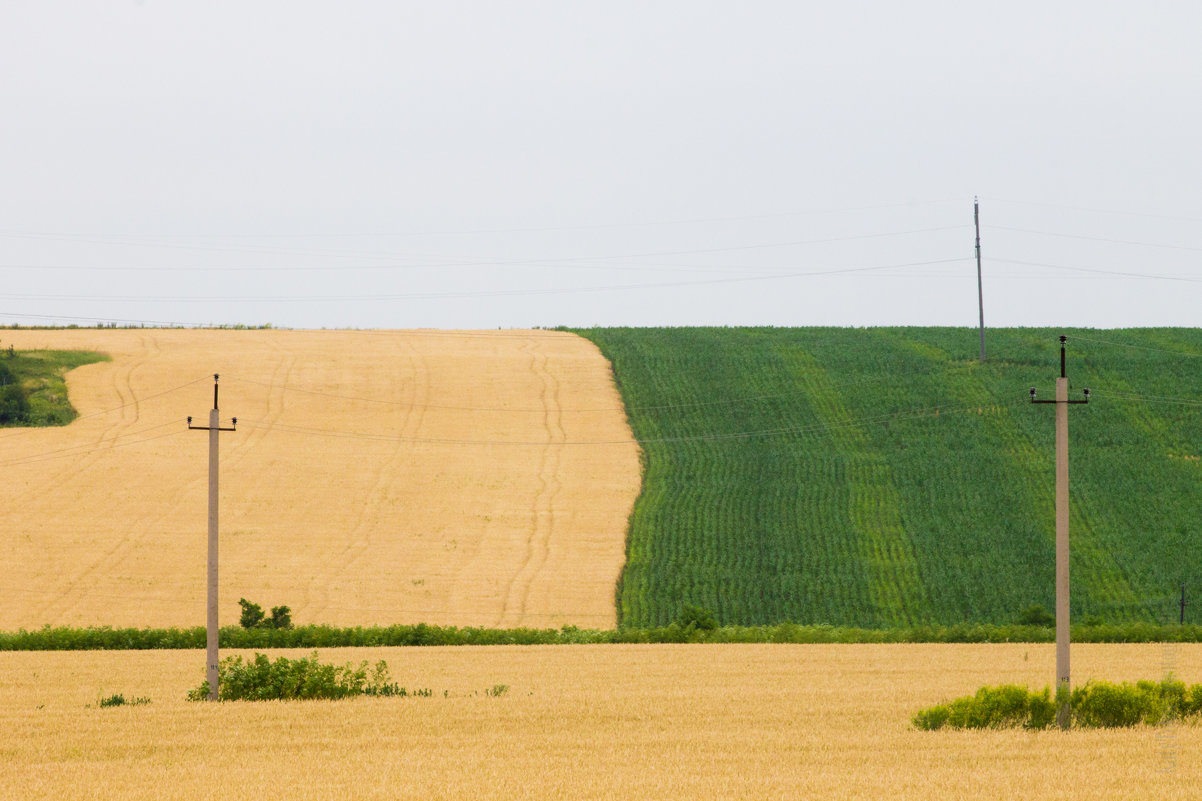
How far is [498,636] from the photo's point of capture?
129ft

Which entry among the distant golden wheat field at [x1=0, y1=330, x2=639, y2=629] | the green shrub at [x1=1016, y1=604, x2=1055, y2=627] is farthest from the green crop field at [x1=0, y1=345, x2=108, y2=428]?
the green shrub at [x1=1016, y1=604, x2=1055, y2=627]

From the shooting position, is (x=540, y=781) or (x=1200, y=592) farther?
(x=1200, y=592)

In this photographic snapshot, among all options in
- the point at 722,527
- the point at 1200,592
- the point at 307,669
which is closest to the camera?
the point at 307,669

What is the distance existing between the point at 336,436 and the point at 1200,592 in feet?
137

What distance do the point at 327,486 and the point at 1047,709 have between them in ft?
143

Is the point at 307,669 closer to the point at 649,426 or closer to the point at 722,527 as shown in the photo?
the point at 722,527

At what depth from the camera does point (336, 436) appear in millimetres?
66188

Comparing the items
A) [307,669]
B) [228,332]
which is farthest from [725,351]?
[307,669]

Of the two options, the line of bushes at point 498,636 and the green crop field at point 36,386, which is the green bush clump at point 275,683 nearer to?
the line of bushes at point 498,636

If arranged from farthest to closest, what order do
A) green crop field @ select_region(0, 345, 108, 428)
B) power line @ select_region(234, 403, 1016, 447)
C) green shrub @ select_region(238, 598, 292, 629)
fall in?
green crop field @ select_region(0, 345, 108, 428) < power line @ select_region(234, 403, 1016, 447) < green shrub @ select_region(238, 598, 292, 629)

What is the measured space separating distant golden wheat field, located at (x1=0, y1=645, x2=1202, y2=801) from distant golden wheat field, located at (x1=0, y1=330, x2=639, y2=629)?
16259 mm

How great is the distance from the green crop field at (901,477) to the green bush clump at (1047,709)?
80.3 feet

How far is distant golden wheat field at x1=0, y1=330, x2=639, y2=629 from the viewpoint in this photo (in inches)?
1817

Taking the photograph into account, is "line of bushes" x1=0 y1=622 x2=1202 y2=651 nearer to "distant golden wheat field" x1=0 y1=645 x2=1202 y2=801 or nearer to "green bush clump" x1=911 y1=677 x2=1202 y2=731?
"distant golden wheat field" x1=0 y1=645 x2=1202 y2=801
